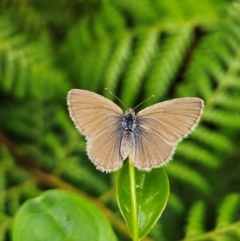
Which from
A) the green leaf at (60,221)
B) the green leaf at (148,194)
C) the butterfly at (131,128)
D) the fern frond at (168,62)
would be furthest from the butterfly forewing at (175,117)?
the fern frond at (168,62)

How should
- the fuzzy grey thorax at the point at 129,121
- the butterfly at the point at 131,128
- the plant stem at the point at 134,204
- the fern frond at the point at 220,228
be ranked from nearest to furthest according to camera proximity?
the plant stem at the point at 134,204
the butterfly at the point at 131,128
the fuzzy grey thorax at the point at 129,121
the fern frond at the point at 220,228

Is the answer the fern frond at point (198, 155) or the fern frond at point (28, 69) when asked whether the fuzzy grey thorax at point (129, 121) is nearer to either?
the fern frond at point (198, 155)

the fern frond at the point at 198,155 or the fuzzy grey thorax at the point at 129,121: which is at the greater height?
the fuzzy grey thorax at the point at 129,121

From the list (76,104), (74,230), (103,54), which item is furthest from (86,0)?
(74,230)

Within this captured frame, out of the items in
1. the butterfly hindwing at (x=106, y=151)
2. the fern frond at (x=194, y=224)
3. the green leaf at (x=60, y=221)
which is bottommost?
the fern frond at (x=194, y=224)

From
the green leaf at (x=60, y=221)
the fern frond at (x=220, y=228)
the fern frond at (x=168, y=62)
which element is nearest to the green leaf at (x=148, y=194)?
the green leaf at (x=60, y=221)

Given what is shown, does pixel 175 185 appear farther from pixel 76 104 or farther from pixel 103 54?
pixel 76 104

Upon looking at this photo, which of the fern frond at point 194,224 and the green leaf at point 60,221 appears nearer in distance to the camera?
the green leaf at point 60,221

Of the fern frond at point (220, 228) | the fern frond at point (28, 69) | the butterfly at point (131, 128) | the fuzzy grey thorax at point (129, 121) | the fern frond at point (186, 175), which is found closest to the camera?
the butterfly at point (131, 128)
